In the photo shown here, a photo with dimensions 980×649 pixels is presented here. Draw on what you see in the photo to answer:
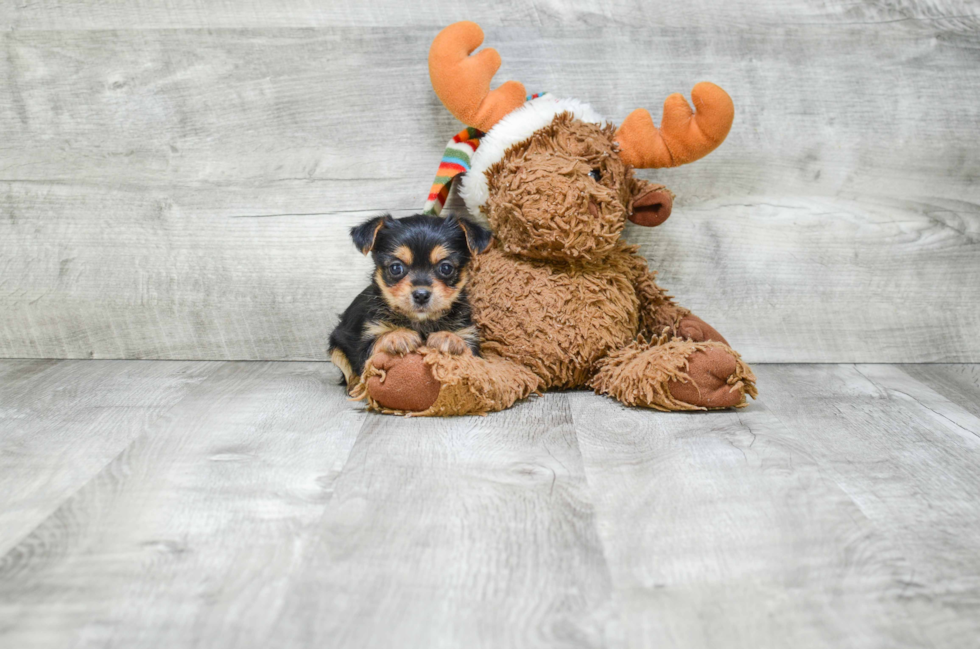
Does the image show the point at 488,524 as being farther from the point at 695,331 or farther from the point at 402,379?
the point at 695,331

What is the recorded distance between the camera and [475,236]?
2.00 metres

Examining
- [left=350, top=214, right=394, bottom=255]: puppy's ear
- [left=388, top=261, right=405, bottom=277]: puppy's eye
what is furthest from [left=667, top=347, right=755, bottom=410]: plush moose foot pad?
[left=350, top=214, right=394, bottom=255]: puppy's ear

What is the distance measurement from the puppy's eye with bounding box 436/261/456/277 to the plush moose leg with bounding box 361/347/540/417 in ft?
0.78

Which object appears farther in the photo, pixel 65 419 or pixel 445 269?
pixel 445 269

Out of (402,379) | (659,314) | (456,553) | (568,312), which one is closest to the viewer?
(456,553)

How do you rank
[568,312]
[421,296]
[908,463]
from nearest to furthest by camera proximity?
[908,463]
[421,296]
[568,312]

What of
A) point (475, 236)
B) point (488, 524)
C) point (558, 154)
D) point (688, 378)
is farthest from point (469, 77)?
point (488, 524)

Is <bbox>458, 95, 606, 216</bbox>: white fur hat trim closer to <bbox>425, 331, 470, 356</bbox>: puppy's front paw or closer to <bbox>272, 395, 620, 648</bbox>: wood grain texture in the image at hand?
<bbox>425, 331, 470, 356</bbox>: puppy's front paw

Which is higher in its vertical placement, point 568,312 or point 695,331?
point 568,312

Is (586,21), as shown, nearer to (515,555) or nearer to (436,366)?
(436,366)

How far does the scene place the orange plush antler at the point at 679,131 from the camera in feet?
6.31

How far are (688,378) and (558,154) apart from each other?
66 cm

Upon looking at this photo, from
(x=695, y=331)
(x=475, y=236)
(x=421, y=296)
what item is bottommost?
(x=695, y=331)

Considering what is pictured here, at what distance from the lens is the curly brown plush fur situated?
6.05 feet
